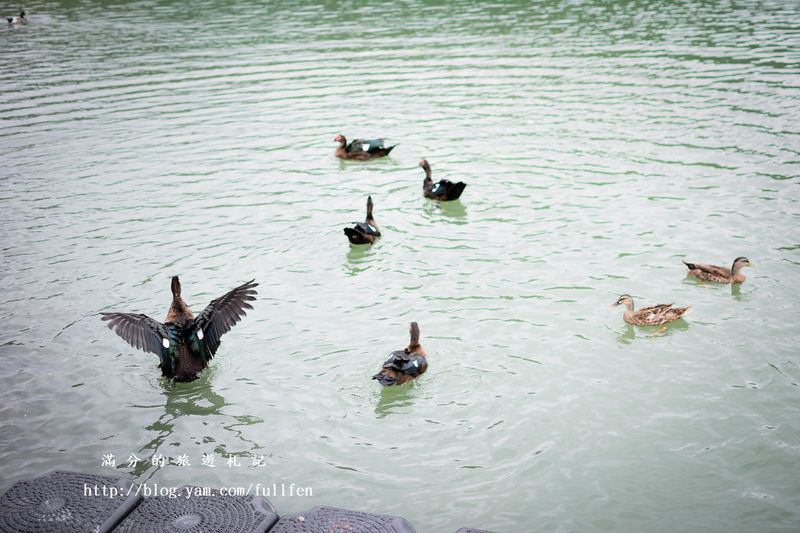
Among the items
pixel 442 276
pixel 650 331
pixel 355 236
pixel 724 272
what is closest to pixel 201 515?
pixel 442 276

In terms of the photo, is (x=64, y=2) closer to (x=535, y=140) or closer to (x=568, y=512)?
(x=535, y=140)

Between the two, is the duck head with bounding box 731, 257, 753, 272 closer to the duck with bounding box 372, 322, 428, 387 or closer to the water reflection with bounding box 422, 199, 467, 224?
the water reflection with bounding box 422, 199, 467, 224

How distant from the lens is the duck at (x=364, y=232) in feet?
45.6

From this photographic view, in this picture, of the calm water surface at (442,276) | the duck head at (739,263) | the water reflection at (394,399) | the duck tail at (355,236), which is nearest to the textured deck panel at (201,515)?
the calm water surface at (442,276)

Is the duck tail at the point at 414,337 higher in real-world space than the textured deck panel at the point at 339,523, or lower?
higher

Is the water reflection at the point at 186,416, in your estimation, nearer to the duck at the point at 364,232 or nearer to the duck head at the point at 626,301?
the duck at the point at 364,232

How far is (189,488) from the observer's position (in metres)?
8.29

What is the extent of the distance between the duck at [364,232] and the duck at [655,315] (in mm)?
4989

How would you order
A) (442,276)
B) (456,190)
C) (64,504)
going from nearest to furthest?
(64,504) < (442,276) < (456,190)

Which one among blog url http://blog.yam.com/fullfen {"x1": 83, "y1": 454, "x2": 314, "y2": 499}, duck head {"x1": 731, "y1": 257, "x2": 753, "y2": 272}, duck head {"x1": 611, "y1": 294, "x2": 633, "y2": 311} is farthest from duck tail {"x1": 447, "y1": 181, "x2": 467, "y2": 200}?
blog url http://blog.yam.com/fullfen {"x1": 83, "y1": 454, "x2": 314, "y2": 499}

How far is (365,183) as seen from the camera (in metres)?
17.8

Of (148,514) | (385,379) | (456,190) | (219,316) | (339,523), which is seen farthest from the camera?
(456,190)

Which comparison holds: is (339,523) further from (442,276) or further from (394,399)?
(442,276)

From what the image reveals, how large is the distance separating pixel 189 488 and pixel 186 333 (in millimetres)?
2564
